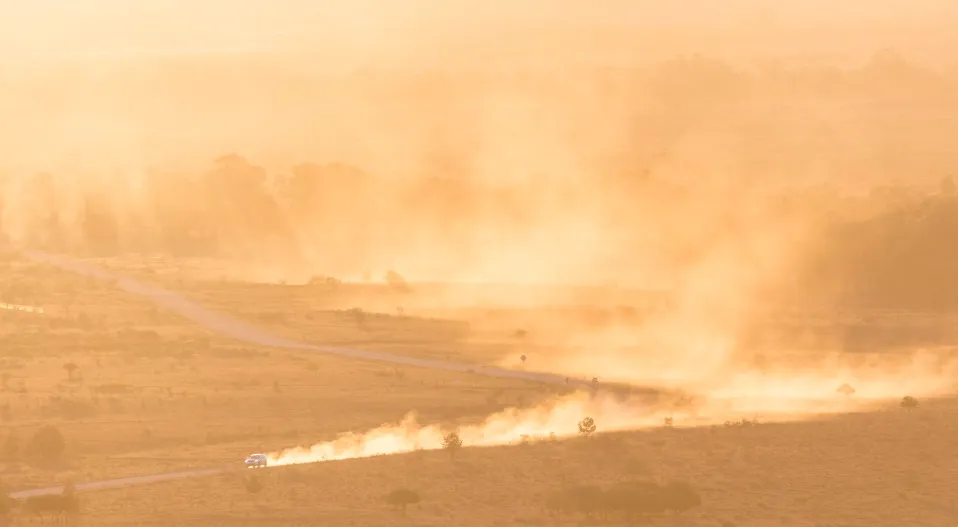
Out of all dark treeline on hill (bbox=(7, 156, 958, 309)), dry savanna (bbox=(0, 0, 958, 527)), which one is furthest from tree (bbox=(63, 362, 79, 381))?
dark treeline on hill (bbox=(7, 156, 958, 309))

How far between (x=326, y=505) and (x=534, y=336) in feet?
127

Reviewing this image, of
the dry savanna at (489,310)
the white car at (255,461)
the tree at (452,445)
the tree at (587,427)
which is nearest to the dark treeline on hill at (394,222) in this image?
the dry savanna at (489,310)

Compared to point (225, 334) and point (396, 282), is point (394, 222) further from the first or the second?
point (225, 334)

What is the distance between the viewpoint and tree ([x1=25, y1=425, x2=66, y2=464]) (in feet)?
172

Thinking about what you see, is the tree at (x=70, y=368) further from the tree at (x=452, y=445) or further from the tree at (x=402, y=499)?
the tree at (x=402, y=499)

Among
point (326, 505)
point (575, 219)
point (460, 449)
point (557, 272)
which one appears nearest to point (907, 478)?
point (460, 449)

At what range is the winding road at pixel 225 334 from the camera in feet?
158

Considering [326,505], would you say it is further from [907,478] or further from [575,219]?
[575,219]

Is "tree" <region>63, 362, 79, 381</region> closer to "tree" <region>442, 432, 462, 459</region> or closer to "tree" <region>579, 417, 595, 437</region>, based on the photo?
"tree" <region>442, 432, 462, 459</region>

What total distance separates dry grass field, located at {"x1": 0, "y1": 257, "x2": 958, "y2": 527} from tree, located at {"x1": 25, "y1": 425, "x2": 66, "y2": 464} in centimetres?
31

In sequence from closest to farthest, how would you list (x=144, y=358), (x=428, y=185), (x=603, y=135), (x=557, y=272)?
(x=144, y=358) < (x=557, y=272) < (x=428, y=185) < (x=603, y=135)

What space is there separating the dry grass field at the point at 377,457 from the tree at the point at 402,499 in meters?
0.26

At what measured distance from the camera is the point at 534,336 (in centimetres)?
8131

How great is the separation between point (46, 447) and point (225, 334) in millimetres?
28772
